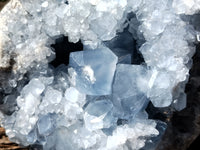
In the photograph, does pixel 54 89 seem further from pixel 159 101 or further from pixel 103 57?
pixel 159 101

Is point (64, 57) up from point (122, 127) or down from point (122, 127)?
up

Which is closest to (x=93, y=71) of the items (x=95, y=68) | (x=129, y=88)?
(x=95, y=68)

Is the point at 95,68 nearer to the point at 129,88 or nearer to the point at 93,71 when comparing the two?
the point at 93,71

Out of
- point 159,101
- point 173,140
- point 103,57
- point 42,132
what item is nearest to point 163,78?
point 159,101

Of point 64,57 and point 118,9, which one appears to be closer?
point 118,9
